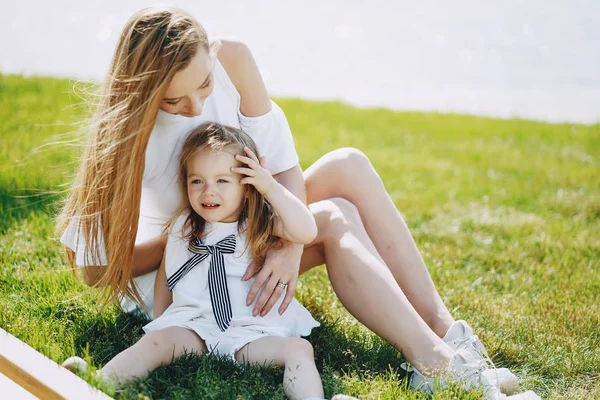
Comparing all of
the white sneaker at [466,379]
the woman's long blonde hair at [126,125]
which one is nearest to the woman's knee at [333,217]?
the white sneaker at [466,379]

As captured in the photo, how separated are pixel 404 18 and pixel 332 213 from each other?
1312cm

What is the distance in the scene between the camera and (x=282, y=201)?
243cm

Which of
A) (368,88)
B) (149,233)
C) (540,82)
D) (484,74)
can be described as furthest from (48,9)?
(149,233)

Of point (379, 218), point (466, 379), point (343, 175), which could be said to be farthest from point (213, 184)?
point (466, 379)

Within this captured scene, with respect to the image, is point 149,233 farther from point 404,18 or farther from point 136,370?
point 404,18

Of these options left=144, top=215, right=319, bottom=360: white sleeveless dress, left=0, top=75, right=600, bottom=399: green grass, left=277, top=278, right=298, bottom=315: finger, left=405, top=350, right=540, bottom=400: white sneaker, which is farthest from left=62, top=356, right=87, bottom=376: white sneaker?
left=405, top=350, right=540, bottom=400: white sneaker

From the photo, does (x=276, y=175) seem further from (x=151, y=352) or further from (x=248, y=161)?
(x=151, y=352)

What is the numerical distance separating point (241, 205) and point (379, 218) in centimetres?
56

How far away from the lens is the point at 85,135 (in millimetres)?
2416

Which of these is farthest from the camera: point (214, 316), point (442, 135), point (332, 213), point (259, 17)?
point (259, 17)

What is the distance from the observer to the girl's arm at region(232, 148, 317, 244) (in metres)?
2.39

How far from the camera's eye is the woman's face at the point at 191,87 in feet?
7.41

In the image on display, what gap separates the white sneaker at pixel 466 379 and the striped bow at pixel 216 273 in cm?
67

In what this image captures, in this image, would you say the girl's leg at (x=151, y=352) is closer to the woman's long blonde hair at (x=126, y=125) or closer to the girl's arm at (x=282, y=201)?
the woman's long blonde hair at (x=126, y=125)
